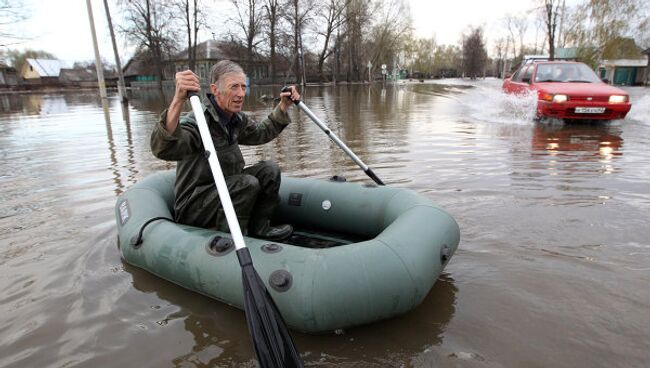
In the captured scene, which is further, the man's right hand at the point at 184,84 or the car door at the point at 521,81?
the car door at the point at 521,81

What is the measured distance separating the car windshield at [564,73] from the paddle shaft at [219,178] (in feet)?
30.9

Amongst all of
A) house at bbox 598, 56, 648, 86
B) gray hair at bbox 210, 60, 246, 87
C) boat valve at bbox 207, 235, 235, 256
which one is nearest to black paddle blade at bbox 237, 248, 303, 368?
boat valve at bbox 207, 235, 235, 256

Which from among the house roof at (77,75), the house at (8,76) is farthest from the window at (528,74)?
the house roof at (77,75)

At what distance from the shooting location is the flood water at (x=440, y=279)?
2.36 metres

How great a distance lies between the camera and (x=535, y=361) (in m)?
2.21

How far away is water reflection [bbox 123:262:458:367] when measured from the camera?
91.2 inches

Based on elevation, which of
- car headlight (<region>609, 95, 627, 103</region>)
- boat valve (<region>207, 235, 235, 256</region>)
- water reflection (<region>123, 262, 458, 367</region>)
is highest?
car headlight (<region>609, 95, 627, 103</region>)

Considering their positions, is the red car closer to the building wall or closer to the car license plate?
the car license plate

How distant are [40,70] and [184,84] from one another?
7612 centimetres

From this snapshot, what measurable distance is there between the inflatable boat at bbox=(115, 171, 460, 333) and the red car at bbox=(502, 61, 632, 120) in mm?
7298

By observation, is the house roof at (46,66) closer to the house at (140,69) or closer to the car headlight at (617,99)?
the house at (140,69)

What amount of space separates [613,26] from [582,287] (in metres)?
27.4

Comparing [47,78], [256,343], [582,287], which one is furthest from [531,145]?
[47,78]

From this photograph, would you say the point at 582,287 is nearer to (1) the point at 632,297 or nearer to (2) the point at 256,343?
(1) the point at 632,297
